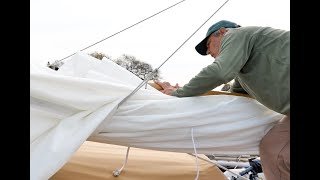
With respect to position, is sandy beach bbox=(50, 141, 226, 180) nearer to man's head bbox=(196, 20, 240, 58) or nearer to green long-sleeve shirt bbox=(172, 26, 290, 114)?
green long-sleeve shirt bbox=(172, 26, 290, 114)

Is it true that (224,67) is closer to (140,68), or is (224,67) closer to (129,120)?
(129,120)

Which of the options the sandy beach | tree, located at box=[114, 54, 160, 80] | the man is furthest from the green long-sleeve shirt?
the sandy beach

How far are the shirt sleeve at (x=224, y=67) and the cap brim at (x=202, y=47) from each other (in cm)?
25

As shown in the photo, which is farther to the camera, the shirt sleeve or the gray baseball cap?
the gray baseball cap

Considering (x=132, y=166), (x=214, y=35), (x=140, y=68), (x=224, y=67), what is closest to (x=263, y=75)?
(x=224, y=67)

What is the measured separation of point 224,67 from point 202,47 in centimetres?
40

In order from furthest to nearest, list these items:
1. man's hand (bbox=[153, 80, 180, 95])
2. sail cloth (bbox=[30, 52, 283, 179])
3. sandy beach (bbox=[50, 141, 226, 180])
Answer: man's hand (bbox=[153, 80, 180, 95]) < sandy beach (bbox=[50, 141, 226, 180]) < sail cloth (bbox=[30, 52, 283, 179])

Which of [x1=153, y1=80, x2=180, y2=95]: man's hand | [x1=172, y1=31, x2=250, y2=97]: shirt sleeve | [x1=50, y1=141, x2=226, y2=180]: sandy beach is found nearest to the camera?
[x1=172, y1=31, x2=250, y2=97]: shirt sleeve

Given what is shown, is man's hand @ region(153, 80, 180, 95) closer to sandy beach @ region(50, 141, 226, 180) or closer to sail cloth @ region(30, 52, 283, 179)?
sail cloth @ region(30, 52, 283, 179)

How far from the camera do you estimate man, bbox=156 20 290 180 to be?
1.34 meters

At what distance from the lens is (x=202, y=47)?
1.70 metres

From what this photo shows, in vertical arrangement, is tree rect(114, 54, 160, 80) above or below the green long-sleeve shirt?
below
